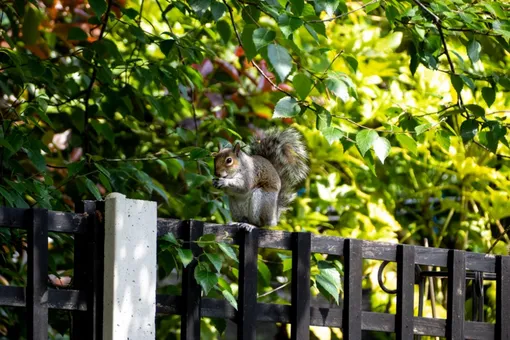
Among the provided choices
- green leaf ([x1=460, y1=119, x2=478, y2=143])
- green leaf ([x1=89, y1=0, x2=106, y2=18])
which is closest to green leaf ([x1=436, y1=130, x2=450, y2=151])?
green leaf ([x1=460, y1=119, x2=478, y2=143])

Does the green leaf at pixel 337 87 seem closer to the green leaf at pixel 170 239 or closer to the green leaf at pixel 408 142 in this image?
the green leaf at pixel 408 142

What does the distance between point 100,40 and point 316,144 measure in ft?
5.12

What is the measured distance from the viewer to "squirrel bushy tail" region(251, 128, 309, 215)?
10.5ft

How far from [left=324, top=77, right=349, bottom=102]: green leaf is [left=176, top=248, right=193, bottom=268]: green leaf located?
56cm

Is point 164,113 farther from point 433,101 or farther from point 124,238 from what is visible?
point 433,101

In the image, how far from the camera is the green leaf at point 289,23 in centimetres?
224

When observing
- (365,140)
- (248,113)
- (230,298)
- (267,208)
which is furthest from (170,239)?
(248,113)

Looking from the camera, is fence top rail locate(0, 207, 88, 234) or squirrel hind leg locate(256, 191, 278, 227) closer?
fence top rail locate(0, 207, 88, 234)

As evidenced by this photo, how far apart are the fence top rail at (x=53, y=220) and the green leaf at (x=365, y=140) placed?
73cm

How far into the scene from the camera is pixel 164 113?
3.34m

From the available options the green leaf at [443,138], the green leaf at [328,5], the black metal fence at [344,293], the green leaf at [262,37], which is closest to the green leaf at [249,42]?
the green leaf at [262,37]

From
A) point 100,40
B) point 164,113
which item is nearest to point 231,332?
point 164,113

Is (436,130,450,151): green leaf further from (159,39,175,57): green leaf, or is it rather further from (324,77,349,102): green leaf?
(159,39,175,57): green leaf

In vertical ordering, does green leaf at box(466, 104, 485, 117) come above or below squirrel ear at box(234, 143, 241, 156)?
above
